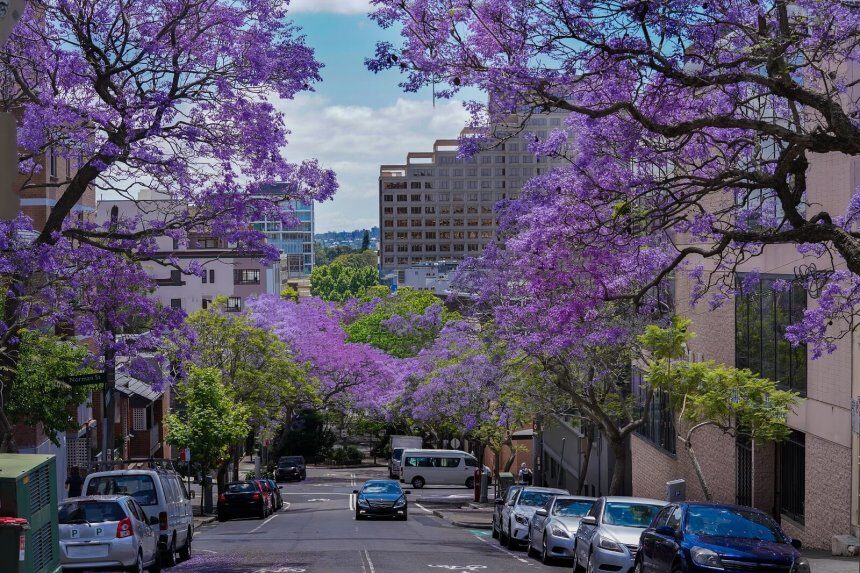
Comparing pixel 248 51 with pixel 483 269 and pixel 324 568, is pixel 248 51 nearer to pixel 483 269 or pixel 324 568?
pixel 324 568

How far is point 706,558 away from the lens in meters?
15.2

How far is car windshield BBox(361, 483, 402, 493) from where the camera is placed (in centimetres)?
4056

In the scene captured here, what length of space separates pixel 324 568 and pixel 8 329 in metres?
7.20

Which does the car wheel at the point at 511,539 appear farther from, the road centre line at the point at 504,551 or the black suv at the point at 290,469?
the black suv at the point at 290,469

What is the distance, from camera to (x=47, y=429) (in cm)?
2800

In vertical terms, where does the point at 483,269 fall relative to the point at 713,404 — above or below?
above

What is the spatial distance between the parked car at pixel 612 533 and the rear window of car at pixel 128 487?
8.45 m

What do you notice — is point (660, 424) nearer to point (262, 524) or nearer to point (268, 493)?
point (262, 524)

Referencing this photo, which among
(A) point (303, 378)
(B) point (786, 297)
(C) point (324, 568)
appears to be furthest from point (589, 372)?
(A) point (303, 378)

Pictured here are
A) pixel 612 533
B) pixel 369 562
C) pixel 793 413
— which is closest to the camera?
pixel 612 533

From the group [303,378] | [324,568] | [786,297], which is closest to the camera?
[324,568]

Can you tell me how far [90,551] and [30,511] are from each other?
680cm

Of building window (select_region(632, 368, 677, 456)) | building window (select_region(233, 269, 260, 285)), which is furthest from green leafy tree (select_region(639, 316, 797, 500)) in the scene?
building window (select_region(233, 269, 260, 285))

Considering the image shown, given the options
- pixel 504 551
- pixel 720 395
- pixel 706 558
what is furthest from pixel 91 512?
pixel 720 395
